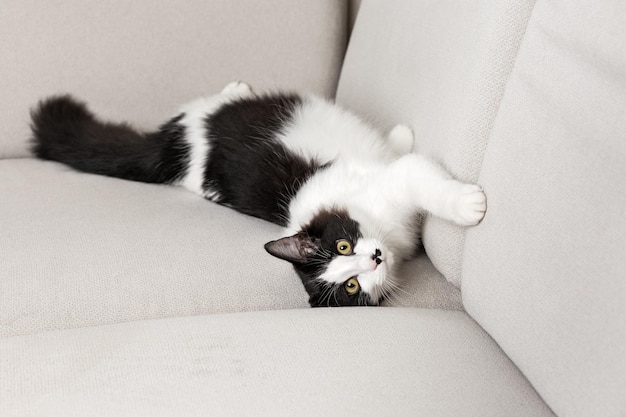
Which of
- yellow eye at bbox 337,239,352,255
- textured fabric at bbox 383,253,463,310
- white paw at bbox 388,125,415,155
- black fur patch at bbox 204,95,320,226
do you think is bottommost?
textured fabric at bbox 383,253,463,310

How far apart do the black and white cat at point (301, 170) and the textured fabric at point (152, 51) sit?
0.09 m

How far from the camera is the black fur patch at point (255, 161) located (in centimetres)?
169

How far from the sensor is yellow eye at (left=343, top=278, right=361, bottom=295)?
147cm

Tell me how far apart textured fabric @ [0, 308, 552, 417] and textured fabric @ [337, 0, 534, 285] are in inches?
11.4

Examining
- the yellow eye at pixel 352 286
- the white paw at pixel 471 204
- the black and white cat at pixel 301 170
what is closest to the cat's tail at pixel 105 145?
the black and white cat at pixel 301 170

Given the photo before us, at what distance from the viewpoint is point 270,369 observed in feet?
3.60

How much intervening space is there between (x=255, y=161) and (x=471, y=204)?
66 centimetres

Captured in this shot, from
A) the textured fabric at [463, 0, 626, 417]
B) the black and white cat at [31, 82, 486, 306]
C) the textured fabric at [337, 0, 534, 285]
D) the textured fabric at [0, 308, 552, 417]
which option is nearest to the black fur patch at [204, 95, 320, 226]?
the black and white cat at [31, 82, 486, 306]

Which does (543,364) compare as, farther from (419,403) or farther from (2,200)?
(2,200)

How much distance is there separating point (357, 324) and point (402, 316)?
3.8 inches

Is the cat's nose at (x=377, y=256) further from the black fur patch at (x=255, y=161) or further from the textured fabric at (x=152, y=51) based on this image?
the textured fabric at (x=152, y=51)

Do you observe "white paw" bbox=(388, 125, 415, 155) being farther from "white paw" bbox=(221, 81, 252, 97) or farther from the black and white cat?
"white paw" bbox=(221, 81, 252, 97)

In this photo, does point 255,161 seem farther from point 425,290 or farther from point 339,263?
point 425,290

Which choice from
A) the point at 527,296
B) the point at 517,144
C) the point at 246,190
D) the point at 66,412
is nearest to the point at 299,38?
the point at 246,190
